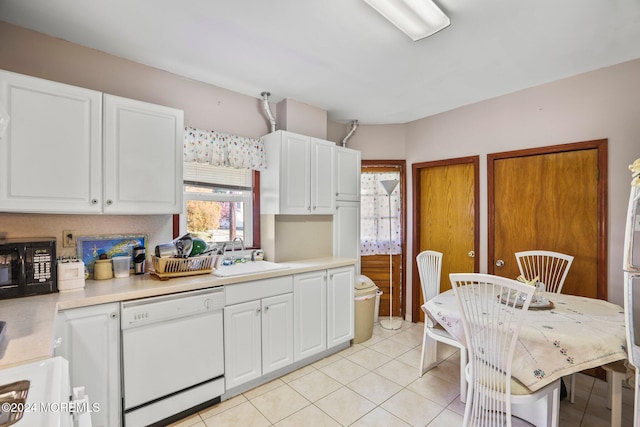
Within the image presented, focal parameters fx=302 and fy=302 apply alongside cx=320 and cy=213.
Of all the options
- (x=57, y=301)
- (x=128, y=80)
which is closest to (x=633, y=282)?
(x=57, y=301)

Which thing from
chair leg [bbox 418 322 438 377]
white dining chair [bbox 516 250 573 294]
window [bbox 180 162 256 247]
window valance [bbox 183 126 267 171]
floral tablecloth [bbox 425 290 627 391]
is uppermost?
window valance [bbox 183 126 267 171]

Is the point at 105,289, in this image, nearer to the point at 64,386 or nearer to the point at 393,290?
the point at 64,386

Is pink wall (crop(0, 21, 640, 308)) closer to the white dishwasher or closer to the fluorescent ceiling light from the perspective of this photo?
the white dishwasher

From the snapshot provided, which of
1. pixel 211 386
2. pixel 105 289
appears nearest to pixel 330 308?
pixel 211 386

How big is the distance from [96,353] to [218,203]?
1.49 m

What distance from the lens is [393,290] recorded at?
13.0ft

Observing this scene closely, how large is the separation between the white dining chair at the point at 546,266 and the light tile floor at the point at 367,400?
819 millimetres

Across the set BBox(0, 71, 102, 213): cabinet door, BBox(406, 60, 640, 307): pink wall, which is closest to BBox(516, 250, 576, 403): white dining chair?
BBox(406, 60, 640, 307): pink wall

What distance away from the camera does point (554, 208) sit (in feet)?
9.25

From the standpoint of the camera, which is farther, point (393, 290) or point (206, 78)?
point (393, 290)

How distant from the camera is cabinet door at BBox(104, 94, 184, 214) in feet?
6.57

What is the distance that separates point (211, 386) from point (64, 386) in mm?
1395

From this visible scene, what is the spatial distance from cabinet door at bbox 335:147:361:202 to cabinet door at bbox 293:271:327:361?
3.45 ft

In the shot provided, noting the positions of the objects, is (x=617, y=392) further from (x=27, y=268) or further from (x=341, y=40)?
(x=27, y=268)
